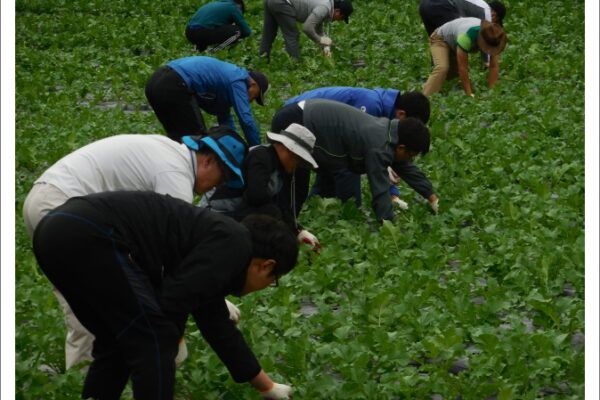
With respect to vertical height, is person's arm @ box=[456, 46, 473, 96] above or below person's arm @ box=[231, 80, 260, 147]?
below

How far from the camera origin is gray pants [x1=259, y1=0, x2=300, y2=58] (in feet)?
38.2

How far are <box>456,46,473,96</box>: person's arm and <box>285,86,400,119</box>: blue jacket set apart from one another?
3074mm

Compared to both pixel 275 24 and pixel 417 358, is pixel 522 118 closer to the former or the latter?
pixel 275 24

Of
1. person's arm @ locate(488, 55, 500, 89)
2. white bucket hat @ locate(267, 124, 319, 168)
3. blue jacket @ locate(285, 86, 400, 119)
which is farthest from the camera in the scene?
person's arm @ locate(488, 55, 500, 89)

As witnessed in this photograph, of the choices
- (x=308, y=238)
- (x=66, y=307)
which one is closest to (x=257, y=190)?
(x=308, y=238)

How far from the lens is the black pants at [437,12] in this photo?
10.7 metres

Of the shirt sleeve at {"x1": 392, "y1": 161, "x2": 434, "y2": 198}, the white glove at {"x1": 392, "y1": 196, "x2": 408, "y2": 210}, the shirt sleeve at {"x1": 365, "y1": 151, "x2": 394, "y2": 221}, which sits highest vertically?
the shirt sleeve at {"x1": 365, "y1": 151, "x2": 394, "y2": 221}

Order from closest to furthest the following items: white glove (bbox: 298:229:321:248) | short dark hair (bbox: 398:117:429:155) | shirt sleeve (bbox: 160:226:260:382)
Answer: shirt sleeve (bbox: 160:226:260:382) < short dark hair (bbox: 398:117:429:155) < white glove (bbox: 298:229:321:248)

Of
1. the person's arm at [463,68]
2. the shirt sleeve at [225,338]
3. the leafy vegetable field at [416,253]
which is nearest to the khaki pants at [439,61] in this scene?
the person's arm at [463,68]

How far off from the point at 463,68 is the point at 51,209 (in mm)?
6634

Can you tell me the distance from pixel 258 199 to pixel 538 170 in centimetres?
297

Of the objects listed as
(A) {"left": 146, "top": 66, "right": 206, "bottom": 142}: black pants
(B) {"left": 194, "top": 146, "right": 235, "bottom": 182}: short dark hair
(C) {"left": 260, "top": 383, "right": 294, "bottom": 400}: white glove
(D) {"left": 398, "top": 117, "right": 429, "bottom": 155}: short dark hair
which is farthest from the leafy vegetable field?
(A) {"left": 146, "top": 66, "right": 206, "bottom": 142}: black pants

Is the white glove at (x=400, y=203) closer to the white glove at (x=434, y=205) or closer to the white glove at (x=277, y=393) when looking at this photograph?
the white glove at (x=434, y=205)

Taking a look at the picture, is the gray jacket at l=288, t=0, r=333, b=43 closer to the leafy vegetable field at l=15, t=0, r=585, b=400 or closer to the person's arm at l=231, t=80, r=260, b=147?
the leafy vegetable field at l=15, t=0, r=585, b=400
